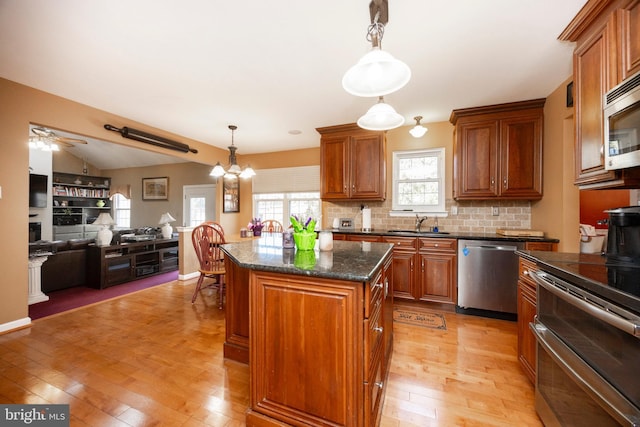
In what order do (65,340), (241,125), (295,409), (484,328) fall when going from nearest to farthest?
1. (295,409)
2. (65,340)
3. (484,328)
4. (241,125)

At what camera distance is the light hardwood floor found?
58.4 inches

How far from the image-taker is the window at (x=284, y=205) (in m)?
4.75

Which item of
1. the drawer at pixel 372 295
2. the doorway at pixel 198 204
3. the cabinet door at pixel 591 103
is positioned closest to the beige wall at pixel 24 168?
the cabinet door at pixel 591 103

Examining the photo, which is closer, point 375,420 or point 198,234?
point 375,420

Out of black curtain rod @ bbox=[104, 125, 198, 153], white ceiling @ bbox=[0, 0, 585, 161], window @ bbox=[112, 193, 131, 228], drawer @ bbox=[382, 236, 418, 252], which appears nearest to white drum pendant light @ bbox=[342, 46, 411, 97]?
white ceiling @ bbox=[0, 0, 585, 161]

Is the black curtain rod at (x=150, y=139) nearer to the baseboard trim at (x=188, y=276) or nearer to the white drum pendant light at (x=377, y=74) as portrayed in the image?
the baseboard trim at (x=188, y=276)

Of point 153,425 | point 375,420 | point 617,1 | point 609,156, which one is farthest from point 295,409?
point 617,1

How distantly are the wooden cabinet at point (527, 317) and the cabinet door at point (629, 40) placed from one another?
1.19 metres

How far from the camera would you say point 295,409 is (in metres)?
1.28

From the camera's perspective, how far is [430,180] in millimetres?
3656

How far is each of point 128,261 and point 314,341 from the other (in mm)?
4340

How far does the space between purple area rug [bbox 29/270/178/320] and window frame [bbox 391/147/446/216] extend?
4.07 metres

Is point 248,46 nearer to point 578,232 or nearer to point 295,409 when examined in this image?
point 295,409

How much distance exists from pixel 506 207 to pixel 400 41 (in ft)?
8.53
